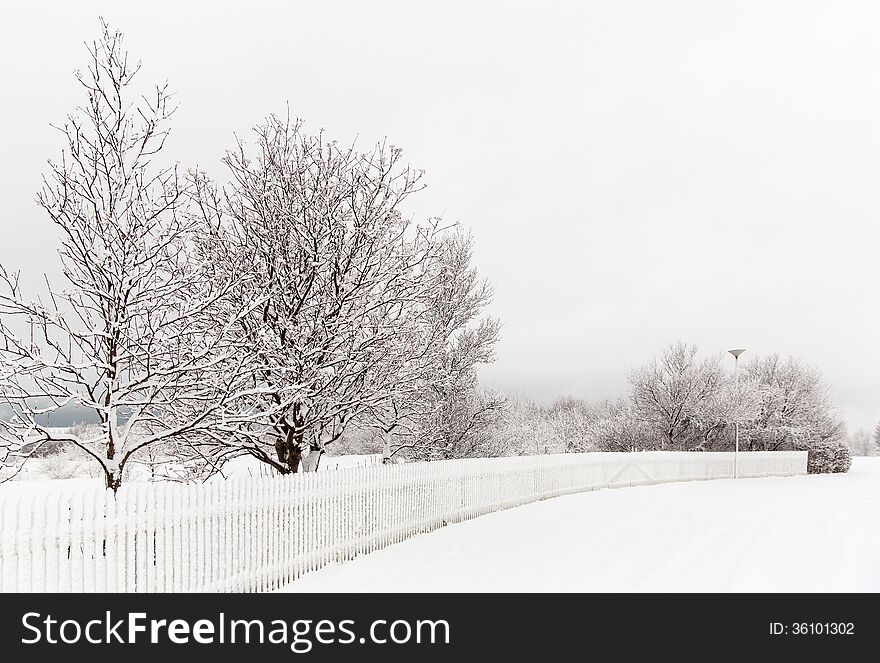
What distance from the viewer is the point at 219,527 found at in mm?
6766

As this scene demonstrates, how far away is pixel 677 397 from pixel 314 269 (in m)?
28.5

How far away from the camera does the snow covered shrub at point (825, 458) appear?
1426 inches

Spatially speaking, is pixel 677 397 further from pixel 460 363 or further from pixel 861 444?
pixel 861 444

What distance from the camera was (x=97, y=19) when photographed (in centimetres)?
845

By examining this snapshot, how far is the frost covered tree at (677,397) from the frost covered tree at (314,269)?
86.7 feet

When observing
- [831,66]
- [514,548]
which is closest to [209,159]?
[514,548]

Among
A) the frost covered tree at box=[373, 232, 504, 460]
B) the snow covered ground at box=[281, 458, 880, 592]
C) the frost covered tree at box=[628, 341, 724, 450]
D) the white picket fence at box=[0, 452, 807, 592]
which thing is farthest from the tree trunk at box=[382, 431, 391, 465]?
the frost covered tree at box=[628, 341, 724, 450]

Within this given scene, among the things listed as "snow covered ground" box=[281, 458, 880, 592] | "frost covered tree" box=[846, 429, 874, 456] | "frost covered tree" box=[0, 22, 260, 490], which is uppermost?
"frost covered tree" box=[0, 22, 260, 490]

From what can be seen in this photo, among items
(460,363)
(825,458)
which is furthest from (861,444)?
(460,363)

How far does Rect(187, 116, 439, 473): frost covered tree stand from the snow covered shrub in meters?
32.6

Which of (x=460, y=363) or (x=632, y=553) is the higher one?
(x=460, y=363)

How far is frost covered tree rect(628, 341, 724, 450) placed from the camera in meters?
34.7

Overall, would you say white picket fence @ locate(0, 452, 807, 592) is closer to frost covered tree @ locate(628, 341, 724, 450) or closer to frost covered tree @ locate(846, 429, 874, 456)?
frost covered tree @ locate(628, 341, 724, 450)

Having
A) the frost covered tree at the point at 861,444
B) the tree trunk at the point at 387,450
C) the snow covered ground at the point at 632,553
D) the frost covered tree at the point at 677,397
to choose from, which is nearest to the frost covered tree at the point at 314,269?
the snow covered ground at the point at 632,553
